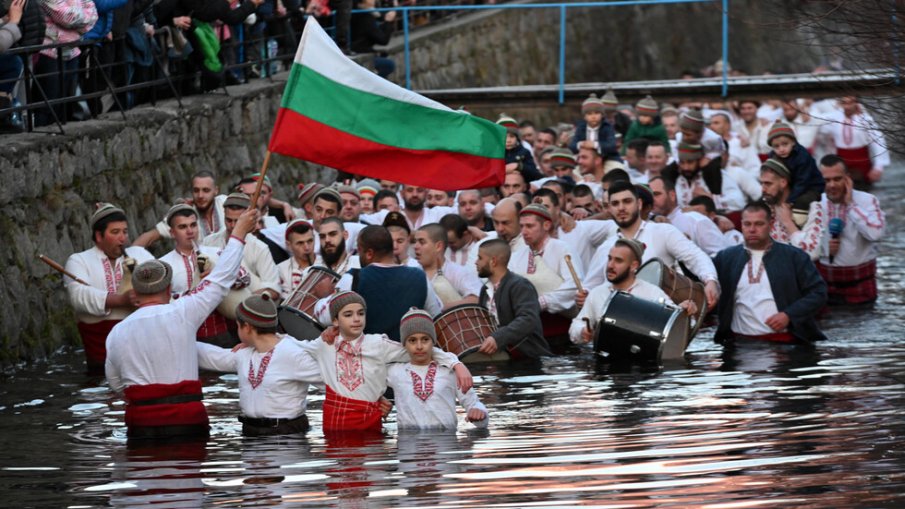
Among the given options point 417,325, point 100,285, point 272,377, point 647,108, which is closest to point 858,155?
point 647,108

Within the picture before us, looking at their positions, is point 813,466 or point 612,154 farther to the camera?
point 612,154

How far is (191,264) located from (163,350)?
4.00 metres

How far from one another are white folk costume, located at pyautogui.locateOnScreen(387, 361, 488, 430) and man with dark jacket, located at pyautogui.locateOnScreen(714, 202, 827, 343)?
4539 mm

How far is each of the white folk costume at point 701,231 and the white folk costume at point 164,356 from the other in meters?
7.00

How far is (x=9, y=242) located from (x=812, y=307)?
238 inches

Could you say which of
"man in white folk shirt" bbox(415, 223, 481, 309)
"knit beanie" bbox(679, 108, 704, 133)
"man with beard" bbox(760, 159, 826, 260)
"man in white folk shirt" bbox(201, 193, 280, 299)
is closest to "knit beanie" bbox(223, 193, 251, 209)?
"man in white folk shirt" bbox(201, 193, 280, 299)

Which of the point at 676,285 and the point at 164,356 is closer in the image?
the point at 164,356

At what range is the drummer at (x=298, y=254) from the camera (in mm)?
14695

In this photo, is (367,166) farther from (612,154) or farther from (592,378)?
(612,154)

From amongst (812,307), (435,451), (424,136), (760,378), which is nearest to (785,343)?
(812,307)

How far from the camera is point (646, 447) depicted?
31.4ft

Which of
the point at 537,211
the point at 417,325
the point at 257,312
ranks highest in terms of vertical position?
the point at 537,211

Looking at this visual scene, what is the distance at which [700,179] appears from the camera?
1909 centimetres

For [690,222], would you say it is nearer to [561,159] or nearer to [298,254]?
[561,159]
